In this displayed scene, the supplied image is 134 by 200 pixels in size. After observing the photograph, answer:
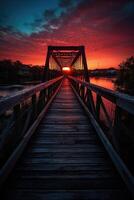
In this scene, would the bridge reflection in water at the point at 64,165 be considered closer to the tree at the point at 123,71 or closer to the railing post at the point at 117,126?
the railing post at the point at 117,126

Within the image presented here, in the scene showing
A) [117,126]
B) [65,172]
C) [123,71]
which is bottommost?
[65,172]

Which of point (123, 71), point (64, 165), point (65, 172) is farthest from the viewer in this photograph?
point (123, 71)

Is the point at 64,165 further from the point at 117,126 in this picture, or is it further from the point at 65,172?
the point at 117,126

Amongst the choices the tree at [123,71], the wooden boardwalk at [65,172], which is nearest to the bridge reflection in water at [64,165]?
the wooden boardwalk at [65,172]

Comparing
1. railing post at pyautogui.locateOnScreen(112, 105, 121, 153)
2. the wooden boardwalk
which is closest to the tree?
the wooden boardwalk

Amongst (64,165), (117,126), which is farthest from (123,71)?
(64,165)

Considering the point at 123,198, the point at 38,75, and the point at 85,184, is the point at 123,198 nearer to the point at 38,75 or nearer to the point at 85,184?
the point at 85,184

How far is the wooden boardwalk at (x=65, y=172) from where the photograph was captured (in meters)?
1.58

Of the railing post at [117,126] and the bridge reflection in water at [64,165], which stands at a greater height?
the railing post at [117,126]

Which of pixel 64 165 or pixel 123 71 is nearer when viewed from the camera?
pixel 64 165

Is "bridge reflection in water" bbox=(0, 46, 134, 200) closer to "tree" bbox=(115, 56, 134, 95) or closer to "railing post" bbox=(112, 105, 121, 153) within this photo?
"railing post" bbox=(112, 105, 121, 153)

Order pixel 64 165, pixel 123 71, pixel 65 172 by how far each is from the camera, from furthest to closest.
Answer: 1. pixel 123 71
2. pixel 64 165
3. pixel 65 172

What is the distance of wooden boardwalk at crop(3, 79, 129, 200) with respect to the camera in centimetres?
158

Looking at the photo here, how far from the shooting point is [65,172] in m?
1.92
